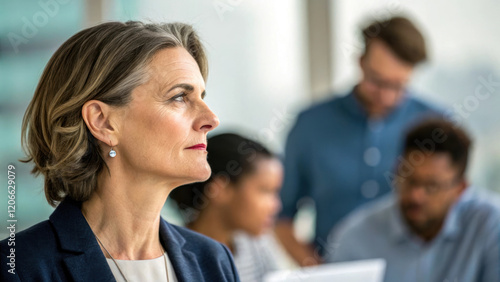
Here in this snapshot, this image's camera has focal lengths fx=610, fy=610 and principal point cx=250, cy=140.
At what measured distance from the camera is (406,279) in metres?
2.38

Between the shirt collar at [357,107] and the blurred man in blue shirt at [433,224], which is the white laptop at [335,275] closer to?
the blurred man in blue shirt at [433,224]

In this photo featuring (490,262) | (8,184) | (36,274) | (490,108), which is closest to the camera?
(36,274)

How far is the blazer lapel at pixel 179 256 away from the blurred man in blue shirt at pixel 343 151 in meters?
1.85

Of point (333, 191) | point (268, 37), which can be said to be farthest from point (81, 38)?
point (268, 37)

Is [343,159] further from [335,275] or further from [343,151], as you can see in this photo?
[335,275]

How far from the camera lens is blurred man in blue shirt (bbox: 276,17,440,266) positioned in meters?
3.03

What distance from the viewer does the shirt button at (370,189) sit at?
307 centimetres

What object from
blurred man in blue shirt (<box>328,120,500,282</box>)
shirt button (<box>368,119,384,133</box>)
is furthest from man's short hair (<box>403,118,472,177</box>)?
shirt button (<box>368,119,384,133</box>)

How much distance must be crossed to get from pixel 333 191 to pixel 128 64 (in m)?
2.19

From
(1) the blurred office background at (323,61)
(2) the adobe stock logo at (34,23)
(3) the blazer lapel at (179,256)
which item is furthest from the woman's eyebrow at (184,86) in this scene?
(1) the blurred office background at (323,61)

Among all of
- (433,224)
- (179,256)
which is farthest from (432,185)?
(179,256)

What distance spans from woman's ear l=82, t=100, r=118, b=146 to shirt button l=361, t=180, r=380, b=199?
2.19m

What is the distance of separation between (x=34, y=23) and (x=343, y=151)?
169 centimetres

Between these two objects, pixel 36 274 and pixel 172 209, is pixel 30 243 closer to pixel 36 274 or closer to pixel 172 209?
pixel 36 274
